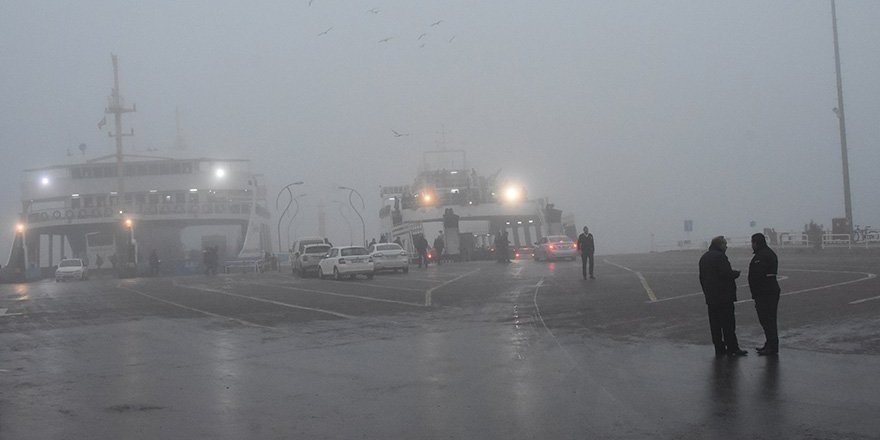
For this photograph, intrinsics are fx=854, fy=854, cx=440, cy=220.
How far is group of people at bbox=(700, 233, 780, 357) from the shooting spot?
10.1m

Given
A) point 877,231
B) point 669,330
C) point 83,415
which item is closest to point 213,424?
point 83,415

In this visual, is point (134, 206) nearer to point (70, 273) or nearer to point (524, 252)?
point (70, 273)

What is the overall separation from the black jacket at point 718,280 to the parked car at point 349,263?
23126 millimetres

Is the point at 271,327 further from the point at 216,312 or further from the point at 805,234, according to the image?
the point at 805,234

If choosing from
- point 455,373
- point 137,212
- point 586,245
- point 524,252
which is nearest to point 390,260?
point 586,245

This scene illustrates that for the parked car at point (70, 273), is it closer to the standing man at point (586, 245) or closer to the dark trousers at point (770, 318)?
the standing man at point (586, 245)

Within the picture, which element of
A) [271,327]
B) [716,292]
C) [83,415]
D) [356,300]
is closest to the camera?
[83,415]

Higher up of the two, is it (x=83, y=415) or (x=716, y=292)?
(x=716, y=292)

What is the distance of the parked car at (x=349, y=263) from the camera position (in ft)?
108

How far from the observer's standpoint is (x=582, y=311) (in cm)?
1630

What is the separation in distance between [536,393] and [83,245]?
3104 inches

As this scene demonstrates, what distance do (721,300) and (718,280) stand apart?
0.79 feet

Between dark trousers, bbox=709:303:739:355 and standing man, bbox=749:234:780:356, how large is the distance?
33 centimetres

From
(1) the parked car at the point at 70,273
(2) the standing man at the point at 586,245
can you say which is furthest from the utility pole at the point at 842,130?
(1) the parked car at the point at 70,273
